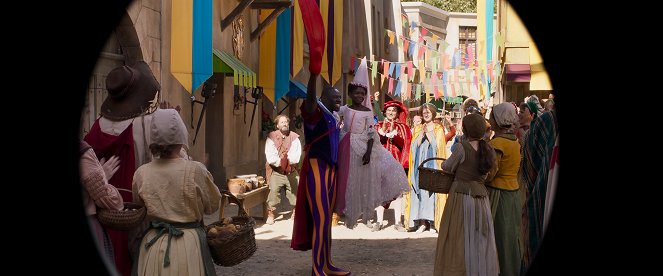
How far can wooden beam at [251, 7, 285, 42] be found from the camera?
16.9 meters

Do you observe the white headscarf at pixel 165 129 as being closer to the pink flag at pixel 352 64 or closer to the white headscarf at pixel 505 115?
the white headscarf at pixel 505 115

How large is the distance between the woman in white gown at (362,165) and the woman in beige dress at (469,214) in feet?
6.65

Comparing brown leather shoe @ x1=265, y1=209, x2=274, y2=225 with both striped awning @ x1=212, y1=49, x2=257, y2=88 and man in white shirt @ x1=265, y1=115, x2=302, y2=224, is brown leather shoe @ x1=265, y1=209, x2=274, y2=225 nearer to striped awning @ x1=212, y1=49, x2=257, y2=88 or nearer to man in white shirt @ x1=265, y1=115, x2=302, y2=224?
man in white shirt @ x1=265, y1=115, x2=302, y2=224

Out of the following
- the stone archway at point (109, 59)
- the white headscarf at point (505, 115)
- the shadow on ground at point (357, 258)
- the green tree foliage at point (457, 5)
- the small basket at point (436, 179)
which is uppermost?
the green tree foliage at point (457, 5)

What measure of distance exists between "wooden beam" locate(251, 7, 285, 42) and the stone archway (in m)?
5.58

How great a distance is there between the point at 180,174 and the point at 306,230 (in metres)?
3.26

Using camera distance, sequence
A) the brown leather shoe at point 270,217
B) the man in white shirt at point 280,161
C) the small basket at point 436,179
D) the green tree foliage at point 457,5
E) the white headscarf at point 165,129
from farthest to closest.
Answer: the green tree foliage at point 457,5, the man in white shirt at point 280,161, the brown leather shoe at point 270,217, the small basket at point 436,179, the white headscarf at point 165,129

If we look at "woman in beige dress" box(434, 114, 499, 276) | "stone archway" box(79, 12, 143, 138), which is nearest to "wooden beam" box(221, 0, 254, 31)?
"stone archway" box(79, 12, 143, 138)

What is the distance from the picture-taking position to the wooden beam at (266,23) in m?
16.9

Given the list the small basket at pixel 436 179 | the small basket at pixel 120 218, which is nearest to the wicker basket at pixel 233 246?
the small basket at pixel 120 218

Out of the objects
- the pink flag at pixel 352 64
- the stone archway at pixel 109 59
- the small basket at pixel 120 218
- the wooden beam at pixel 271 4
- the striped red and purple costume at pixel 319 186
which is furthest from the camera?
the pink flag at pixel 352 64

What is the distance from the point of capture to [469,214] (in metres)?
6.84

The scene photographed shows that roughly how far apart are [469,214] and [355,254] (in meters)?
2.90

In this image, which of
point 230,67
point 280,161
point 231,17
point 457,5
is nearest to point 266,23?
point 231,17
